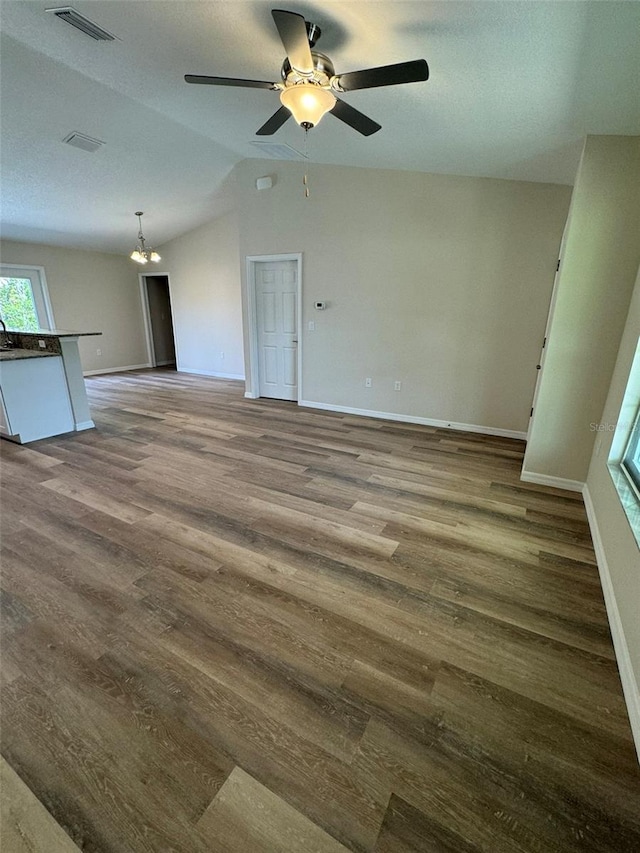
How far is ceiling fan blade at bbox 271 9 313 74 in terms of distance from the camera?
4.94ft

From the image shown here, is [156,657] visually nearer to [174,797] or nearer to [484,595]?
[174,797]

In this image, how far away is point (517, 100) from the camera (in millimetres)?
2223

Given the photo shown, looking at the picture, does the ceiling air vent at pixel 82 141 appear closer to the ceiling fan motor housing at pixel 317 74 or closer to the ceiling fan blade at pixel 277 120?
the ceiling fan blade at pixel 277 120

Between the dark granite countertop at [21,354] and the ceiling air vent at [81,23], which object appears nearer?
the ceiling air vent at [81,23]

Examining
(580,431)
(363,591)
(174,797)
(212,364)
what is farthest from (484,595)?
(212,364)

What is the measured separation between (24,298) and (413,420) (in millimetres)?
7145

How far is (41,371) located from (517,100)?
4.64 m

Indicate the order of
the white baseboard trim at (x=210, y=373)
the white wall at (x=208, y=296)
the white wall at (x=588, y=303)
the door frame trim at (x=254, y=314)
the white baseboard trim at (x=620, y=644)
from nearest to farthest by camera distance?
the white baseboard trim at (x=620, y=644), the white wall at (x=588, y=303), the door frame trim at (x=254, y=314), the white wall at (x=208, y=296), the white baseboard trim at (x=210, y=373)

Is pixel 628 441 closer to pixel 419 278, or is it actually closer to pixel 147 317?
pixel 419 278

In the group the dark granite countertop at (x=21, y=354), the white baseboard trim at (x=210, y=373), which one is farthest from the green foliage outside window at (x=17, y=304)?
the dark granite countertop at (x=21, y=354)

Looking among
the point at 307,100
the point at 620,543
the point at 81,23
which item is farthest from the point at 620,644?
the point at 81,23

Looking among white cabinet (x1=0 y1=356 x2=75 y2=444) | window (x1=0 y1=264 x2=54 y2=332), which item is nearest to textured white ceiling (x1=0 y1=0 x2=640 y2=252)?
window (x1=0 y1=264 x2=54 y2=332)

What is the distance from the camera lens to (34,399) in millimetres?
3736

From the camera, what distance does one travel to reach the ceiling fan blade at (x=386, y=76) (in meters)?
1.67
